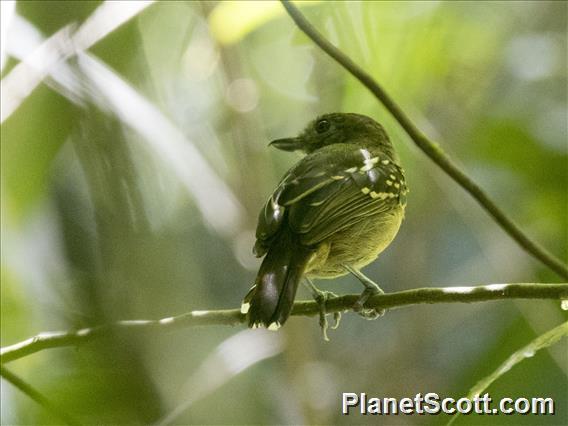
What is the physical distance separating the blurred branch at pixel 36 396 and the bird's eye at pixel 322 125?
115 centimetres

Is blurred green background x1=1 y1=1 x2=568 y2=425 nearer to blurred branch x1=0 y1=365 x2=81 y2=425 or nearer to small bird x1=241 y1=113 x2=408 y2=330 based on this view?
Result: blurred branch x1=0 y1=365 x2=81 y2=425

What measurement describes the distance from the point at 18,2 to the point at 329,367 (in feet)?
4.27

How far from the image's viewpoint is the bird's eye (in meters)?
2.32

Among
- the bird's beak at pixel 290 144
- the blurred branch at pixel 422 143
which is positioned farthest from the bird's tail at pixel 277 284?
the bird's beak at pixel 290 144

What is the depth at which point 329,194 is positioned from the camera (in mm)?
1807

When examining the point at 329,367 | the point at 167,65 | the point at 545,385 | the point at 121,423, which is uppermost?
the point at 167,65

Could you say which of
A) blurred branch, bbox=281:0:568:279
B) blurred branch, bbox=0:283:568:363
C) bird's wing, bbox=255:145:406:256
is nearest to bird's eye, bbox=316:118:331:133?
bird's wing, bbox=255:145:406:256

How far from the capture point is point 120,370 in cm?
101

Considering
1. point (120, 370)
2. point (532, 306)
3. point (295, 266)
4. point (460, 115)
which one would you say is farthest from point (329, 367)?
point (120, 370)

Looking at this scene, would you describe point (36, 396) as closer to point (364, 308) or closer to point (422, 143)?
point (364, 308)

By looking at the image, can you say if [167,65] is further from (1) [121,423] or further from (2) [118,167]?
(1) [121,423]

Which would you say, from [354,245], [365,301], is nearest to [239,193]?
[354,245]

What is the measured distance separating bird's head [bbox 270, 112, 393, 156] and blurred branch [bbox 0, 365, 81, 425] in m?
1.07

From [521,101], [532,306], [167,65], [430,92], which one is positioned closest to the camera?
[532,306]
